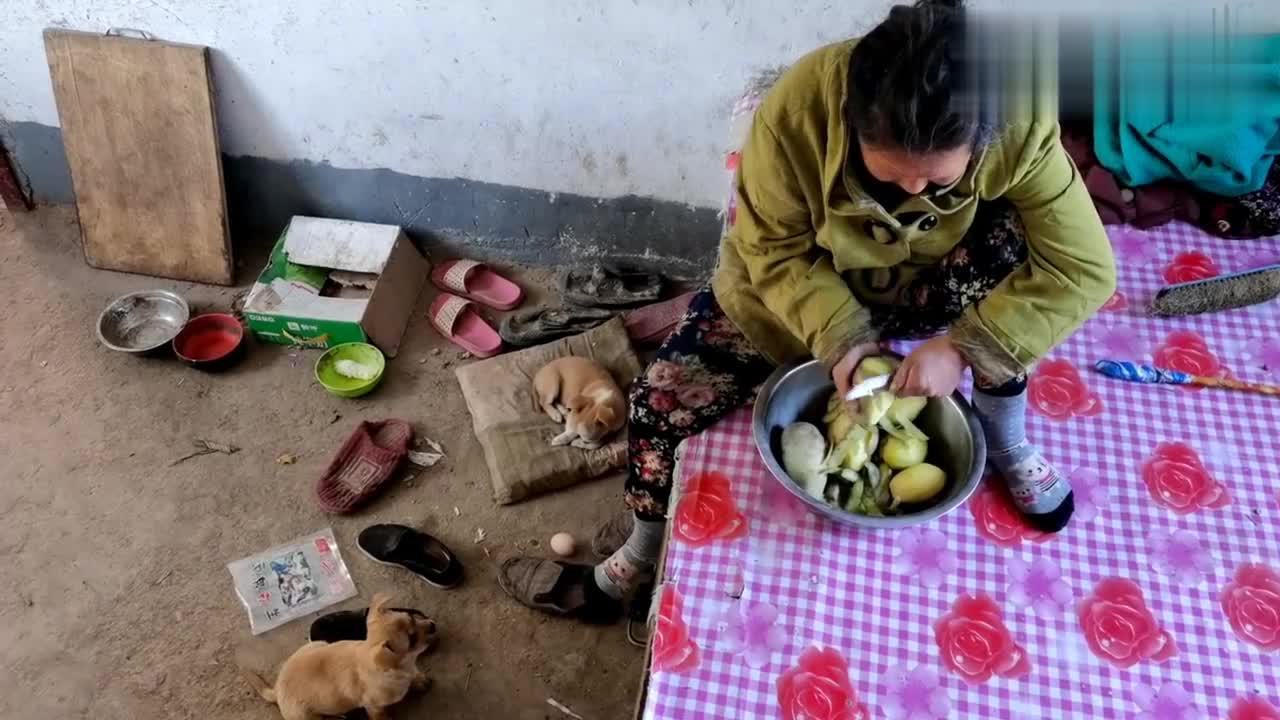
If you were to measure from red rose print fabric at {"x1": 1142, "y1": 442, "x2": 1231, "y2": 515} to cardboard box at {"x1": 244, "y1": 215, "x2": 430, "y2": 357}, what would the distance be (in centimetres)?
167

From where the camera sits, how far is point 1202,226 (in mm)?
1751

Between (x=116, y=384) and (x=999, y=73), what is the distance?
82.6 inches

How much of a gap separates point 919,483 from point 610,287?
1.27 m

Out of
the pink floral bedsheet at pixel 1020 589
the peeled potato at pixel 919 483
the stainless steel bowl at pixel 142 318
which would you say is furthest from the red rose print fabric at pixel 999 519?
the stainless steel bowl at pixel 142 318

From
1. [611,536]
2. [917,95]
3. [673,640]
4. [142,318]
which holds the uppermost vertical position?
[917,95]

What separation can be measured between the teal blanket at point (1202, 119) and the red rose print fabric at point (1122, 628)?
2.34 ft

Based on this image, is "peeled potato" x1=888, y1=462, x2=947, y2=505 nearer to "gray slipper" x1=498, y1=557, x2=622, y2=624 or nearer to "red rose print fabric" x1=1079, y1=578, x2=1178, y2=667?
"red rose print fabric" x1=1079, y1=578, x2=1178, y2=667

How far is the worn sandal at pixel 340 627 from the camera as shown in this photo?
1.75 meters

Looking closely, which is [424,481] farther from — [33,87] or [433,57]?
[33,87]

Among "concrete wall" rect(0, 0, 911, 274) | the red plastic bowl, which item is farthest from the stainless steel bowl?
"concrete wall" rect(0, 0, 911, 274)

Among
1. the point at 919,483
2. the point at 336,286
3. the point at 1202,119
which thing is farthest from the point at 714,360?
the point at 336,286

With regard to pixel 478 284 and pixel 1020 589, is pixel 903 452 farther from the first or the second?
pixel 478 284

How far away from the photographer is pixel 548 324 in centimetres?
227

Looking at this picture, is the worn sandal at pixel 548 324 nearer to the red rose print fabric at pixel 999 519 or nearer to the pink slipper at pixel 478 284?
the pink slipper at pixel 478 284
